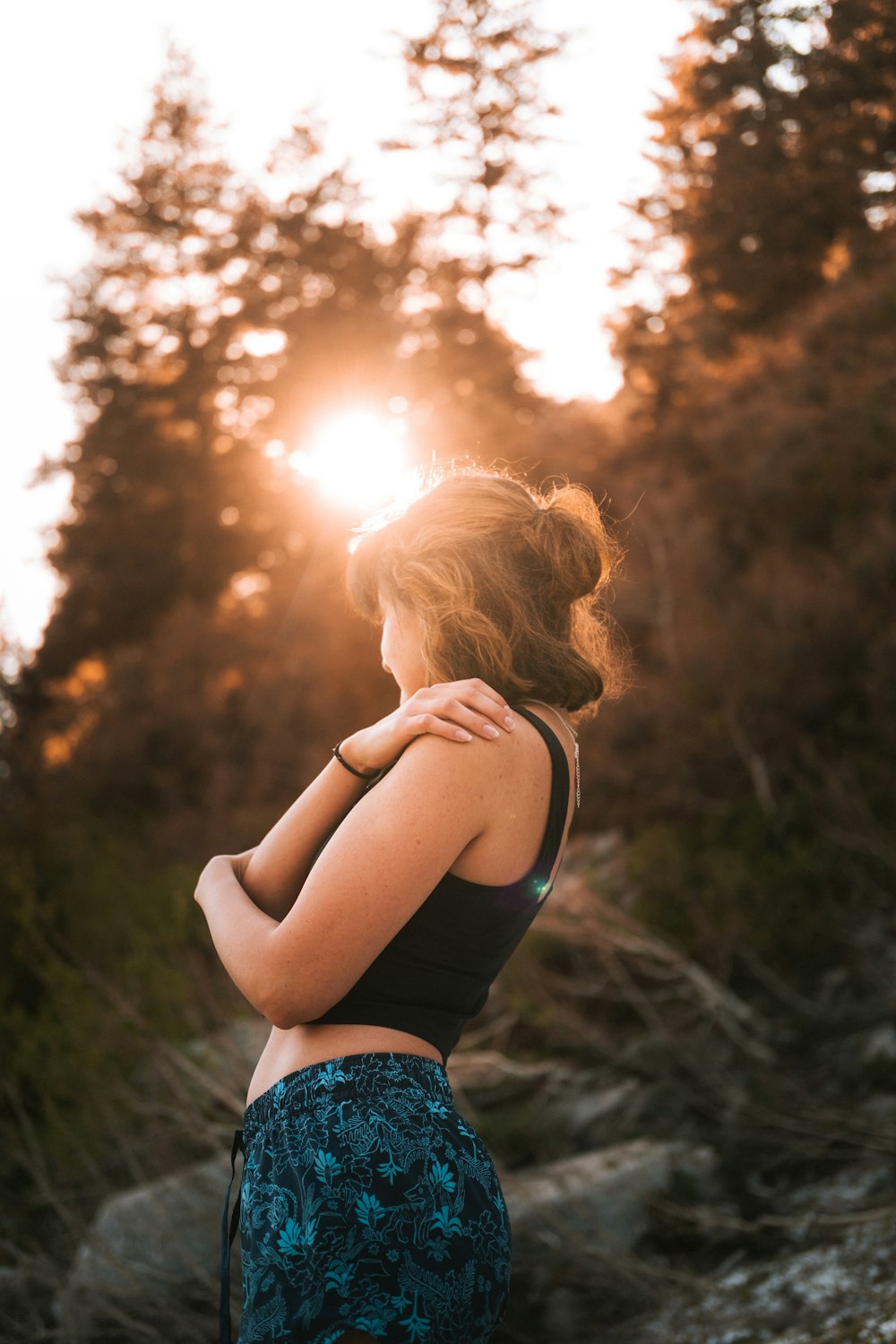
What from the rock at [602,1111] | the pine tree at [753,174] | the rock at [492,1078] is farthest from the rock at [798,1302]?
the pine tree at [753,174]

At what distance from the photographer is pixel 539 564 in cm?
179

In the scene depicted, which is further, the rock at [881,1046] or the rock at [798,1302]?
the rock at [881,1046]

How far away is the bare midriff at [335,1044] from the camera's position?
1.59 meters

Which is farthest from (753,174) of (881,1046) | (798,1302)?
(798,1302)

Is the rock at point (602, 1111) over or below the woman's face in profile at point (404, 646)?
below

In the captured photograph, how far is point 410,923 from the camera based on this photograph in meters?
1.58

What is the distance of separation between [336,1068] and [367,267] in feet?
67.8

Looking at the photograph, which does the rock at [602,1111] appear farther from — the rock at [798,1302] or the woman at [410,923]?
the woman at [410,923]

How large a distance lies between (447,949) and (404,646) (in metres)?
0.49

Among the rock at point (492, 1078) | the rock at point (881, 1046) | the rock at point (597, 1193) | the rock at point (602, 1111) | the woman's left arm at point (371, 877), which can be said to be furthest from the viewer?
the rock at point (602, 1111)

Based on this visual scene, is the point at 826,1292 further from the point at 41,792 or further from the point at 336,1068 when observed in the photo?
the point at 41,792

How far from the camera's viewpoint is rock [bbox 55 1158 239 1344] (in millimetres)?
4180

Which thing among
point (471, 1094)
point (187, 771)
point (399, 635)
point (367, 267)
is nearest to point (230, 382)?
point (367, 267)

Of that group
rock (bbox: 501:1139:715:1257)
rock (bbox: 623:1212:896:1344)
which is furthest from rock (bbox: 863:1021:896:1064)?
rock (bbox: 623:1212:896:1344)
